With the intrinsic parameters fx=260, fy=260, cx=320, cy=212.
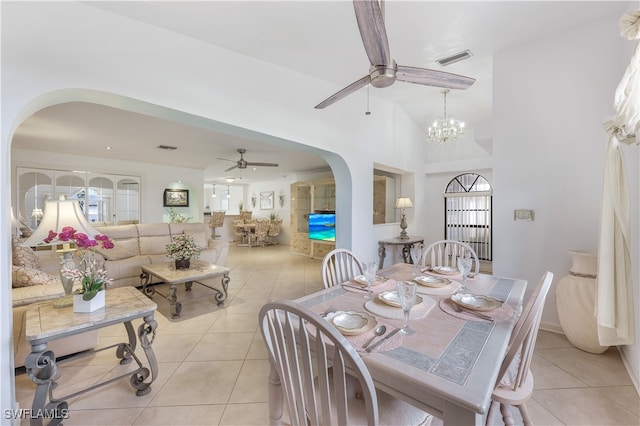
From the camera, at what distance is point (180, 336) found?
105 inches

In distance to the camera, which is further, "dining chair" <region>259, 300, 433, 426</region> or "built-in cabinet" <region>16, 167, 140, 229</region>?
"built-in cabinet" <region>16, 167, 140, 229</region>

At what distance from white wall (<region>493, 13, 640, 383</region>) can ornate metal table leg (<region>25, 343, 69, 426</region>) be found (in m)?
3.96

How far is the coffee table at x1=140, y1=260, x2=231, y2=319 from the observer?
313 centimetres

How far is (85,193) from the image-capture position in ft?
19.5

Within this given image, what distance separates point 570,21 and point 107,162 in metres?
8.32

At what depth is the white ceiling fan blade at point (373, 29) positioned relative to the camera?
119cm

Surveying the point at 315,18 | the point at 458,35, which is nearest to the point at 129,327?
the point at 315,18

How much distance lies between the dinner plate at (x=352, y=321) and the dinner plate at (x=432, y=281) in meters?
0.73

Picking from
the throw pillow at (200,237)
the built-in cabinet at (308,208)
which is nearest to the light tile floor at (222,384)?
the throw pillow at (200,237)

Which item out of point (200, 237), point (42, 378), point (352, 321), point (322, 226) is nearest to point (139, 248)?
point (200, 237)

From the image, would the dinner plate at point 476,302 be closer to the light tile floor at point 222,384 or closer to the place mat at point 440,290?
the place mat at point 440,290

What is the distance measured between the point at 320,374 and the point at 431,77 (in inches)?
75.5

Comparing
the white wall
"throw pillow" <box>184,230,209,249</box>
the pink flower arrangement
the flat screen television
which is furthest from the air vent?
"throw pillow" <box>184,230,209,249</box>

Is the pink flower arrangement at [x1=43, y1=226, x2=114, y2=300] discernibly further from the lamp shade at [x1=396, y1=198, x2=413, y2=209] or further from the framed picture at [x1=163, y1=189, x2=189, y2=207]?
the framed picture at [x1=163, y1=189, x2=189, y2=207]
